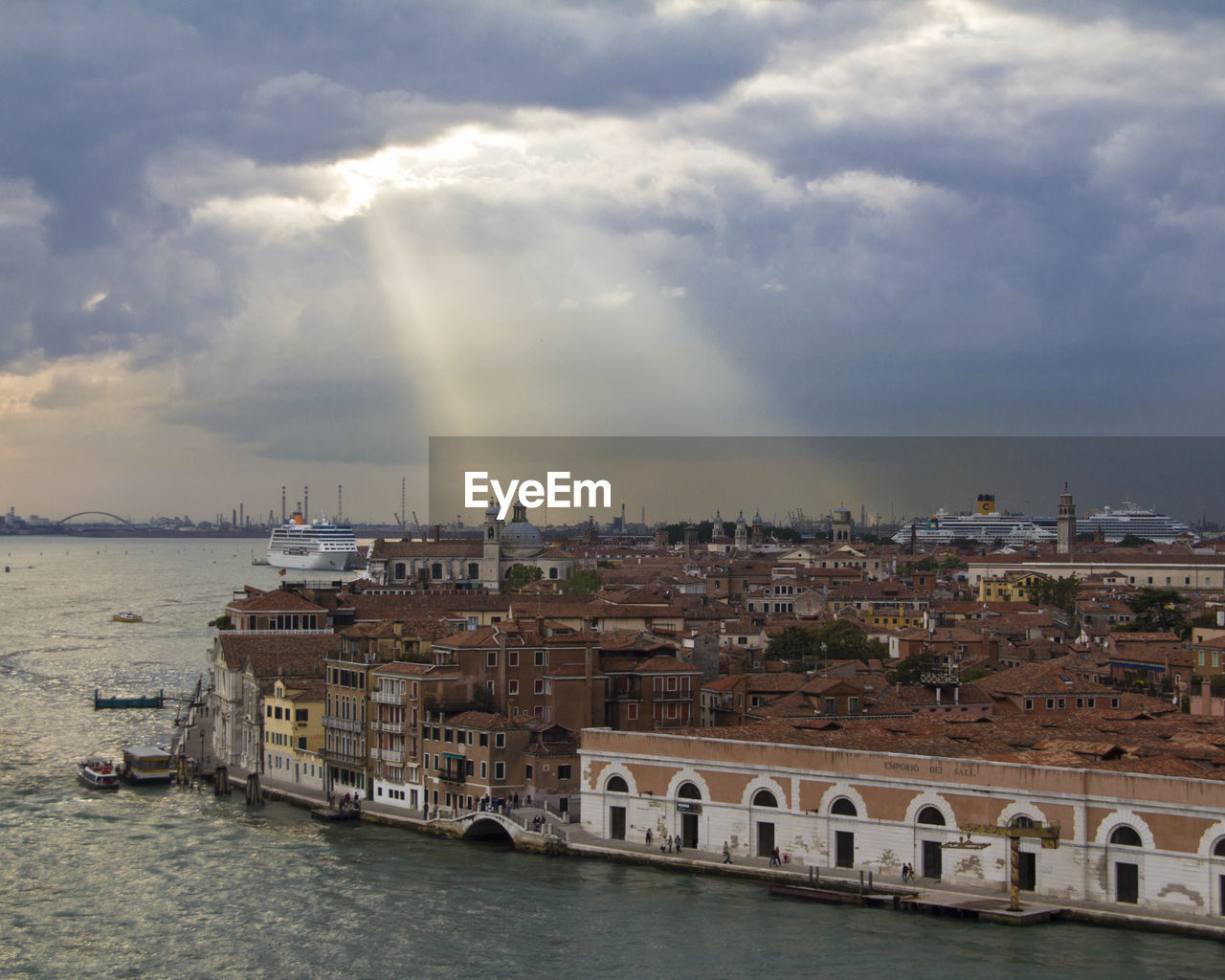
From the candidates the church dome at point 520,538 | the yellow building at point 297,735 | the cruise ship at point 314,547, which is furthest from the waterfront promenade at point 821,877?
the cruise ship at point 314,547

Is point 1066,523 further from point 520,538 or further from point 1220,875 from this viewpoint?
point 1220,875

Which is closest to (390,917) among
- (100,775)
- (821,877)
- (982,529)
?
(821,877)

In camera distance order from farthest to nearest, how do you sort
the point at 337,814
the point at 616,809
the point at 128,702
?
the point at 128,702
the point at 337,814
the point at 616,809

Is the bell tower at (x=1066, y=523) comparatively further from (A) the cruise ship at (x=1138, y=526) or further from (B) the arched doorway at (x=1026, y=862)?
(B) the arched doorway at (x=1026, y=862)

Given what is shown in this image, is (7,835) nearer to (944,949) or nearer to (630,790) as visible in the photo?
(630,790)

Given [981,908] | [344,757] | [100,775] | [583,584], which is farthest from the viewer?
[583,584]

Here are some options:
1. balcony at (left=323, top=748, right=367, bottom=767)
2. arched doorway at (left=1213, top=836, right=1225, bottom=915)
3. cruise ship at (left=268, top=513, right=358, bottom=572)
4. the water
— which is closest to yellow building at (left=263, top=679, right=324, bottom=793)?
balcony at (left=323, top=748, right=367, bottom=767)
